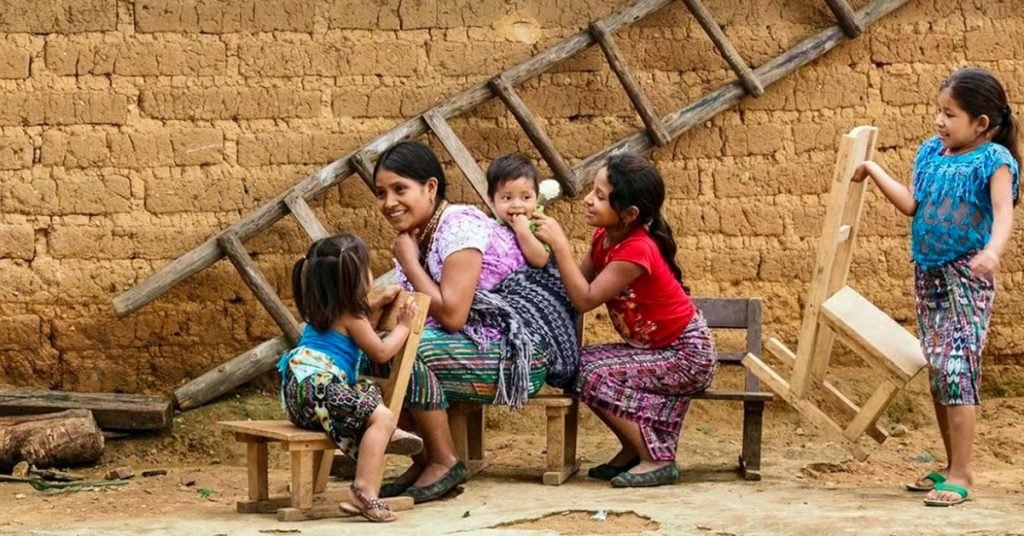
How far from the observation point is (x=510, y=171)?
598 cm

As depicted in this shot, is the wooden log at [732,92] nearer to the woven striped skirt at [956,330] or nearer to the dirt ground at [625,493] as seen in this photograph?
the dirt ground at [625,493]

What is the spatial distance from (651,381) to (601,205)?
66cm

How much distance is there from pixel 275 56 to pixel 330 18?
30cm

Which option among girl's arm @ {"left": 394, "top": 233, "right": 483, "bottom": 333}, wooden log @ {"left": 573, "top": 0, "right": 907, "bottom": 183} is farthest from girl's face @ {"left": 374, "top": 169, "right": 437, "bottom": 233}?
wooden log @ {"left": 573, "top": 0, "right": 907, "bottom": 183}

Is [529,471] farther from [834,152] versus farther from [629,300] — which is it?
[834,152]

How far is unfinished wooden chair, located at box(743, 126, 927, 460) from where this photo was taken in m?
5.49

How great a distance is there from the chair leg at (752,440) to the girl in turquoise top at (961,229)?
2.65ft

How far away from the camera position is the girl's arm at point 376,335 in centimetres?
545

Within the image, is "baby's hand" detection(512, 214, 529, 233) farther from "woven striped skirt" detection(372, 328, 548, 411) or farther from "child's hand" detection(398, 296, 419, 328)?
"child's hand" detection(398, 296, 419, 328)

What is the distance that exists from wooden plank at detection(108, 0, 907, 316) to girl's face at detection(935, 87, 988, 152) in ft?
6.70

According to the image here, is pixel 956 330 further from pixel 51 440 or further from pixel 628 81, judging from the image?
pixel 51 440

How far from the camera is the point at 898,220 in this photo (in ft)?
25.6

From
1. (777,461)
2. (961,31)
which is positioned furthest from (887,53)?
(777,461)

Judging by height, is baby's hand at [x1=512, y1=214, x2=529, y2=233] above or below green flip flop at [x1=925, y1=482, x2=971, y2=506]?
above
